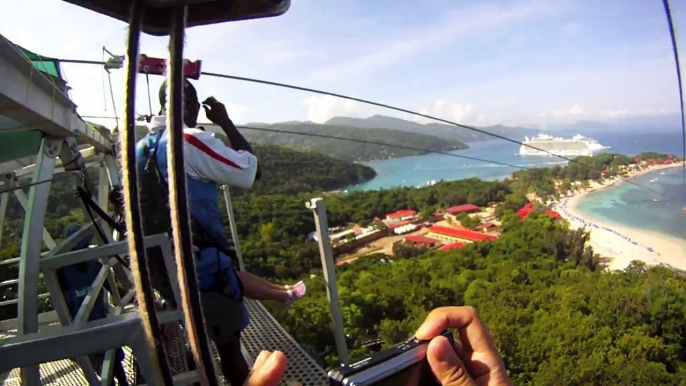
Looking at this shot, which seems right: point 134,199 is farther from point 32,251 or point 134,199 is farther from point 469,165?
point 469,165

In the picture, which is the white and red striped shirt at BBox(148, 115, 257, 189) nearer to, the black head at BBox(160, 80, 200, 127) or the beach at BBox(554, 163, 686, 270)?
the black head at BBox(160, 80, 200, 127)

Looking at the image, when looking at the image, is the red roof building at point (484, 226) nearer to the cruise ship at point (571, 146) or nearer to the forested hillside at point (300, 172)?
the forested hillside at point (300, 172)

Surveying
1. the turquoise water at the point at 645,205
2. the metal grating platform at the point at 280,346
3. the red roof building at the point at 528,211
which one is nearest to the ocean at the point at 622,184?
the turquoise water at the point at 645,205

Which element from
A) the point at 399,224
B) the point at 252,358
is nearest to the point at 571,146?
the point at 399,224

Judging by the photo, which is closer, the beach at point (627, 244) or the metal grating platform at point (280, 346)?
→ the metal grating platform at point (280, 346)

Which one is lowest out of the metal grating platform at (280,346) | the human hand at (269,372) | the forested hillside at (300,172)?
the forested hillside at (300,172)

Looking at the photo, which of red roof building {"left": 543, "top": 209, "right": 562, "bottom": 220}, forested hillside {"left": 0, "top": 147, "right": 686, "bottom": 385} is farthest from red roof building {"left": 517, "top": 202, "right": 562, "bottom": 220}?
forested hillside {"left": 0, "top": 147, "right": 686, "bottom": 385}
